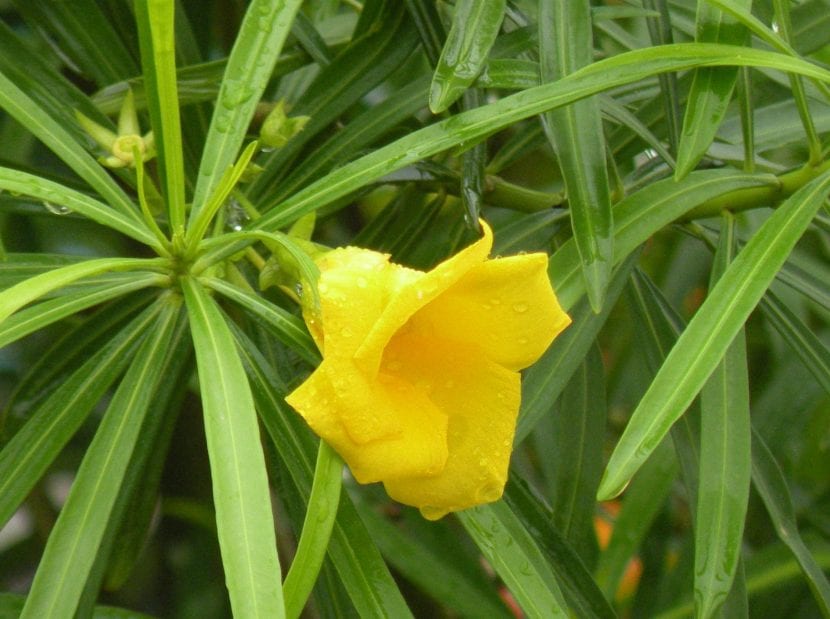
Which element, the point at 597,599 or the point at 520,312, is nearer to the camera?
the point at 520,312

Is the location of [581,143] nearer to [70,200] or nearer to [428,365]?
[428,365]

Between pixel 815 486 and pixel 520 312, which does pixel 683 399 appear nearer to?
pixel 520 312

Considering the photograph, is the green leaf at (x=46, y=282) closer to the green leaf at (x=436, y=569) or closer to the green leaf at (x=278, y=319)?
the green leaf at (x=278, y=319)

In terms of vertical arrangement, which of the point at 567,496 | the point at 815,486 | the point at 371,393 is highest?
the point at 371,393

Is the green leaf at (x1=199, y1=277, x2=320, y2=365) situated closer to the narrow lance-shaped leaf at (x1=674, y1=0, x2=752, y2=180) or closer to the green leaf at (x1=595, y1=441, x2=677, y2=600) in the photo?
the narrow lance-shaped leaf at (x1=674, y1=0, x2=752, y2=180)

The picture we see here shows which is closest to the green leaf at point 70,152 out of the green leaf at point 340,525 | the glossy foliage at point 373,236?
the glossy foliage at point 373,236

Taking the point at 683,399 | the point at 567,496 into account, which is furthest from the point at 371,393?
the point at 567,496
